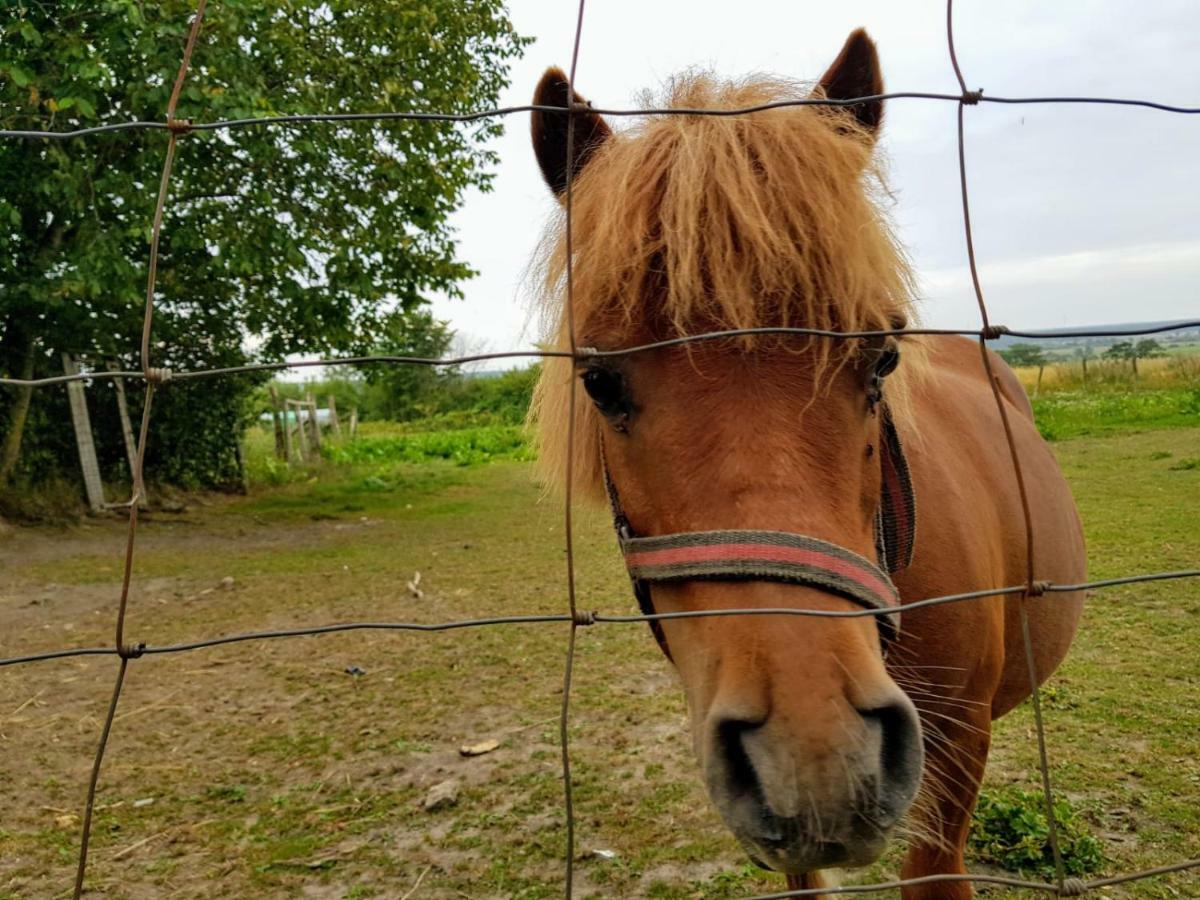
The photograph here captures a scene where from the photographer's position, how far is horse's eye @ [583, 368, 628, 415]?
145 cm

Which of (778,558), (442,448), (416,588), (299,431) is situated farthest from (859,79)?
(442,448)

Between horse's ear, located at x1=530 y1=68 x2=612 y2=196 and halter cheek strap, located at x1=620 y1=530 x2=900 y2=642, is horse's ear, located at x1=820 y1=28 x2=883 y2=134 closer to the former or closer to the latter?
horse's ear, located at x1=530 y1=68 x2=612 y2=196

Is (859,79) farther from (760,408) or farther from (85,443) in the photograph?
(85,443)

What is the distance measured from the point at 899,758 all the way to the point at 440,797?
102 inches

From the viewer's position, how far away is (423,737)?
3928 mm

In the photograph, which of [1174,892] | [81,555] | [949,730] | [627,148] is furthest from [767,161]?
[81,555]

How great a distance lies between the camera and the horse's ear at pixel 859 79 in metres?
1.79

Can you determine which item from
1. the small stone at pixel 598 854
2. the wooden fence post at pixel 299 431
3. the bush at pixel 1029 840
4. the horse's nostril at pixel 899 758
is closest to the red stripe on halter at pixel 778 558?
the horse's nostril at pixel 899 758

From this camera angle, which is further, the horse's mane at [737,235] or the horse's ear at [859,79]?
the horse's ear at [859,79]

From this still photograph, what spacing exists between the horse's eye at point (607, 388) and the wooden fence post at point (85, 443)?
33.5 feet

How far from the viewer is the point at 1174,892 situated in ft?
7.97

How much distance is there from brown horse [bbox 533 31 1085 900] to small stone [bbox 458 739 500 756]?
2182mm

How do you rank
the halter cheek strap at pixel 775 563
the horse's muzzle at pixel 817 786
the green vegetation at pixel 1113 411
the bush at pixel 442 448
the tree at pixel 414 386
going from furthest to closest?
the tree at pixel 414 386, the bush at pixel 442 448, the green vegetation at pixel 1113 411, the halter cheek strap at pixel 775 563, the horse's muzzle at pixel 817 786

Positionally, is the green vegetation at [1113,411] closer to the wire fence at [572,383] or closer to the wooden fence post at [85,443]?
the wire fence at [572,383]
